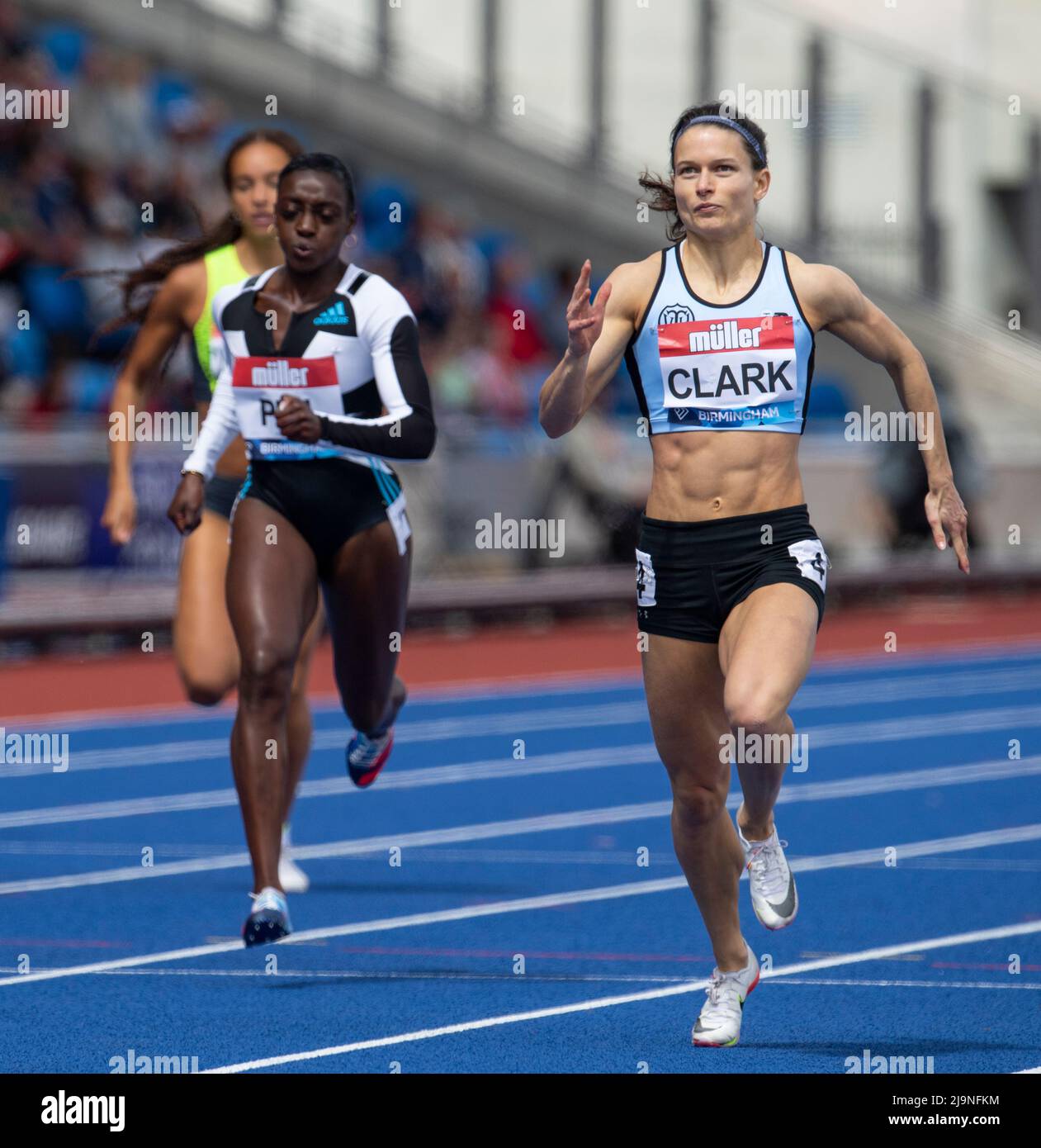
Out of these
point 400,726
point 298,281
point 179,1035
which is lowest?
point 179,1035

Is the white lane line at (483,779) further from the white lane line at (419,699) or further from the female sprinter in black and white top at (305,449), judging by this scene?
the female sprinter in black and white top at (305,449)

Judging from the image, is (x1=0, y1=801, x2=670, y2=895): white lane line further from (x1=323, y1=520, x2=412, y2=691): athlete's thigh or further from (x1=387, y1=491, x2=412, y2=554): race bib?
(x1=387, y1=491, x2=412, y2=554): race bib

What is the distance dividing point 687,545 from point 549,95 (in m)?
22.7

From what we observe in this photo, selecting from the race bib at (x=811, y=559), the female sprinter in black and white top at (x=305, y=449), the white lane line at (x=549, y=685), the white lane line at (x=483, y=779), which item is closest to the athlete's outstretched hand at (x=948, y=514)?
the race bib at (x=811, y=559)

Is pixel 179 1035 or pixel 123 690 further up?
pixel 123 690

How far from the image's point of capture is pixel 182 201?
21953 mm

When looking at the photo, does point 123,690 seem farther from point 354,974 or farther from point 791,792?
point 354,974

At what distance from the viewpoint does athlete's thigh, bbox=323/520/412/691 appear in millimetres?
8539

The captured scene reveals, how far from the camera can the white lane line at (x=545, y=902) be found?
320 inches

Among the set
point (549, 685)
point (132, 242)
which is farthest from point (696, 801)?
point (132, 242)

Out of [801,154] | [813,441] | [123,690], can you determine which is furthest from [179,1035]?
[801,154]

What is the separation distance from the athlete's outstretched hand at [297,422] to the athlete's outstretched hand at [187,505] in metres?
0.45

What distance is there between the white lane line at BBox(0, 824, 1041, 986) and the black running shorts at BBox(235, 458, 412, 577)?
4.36 ft

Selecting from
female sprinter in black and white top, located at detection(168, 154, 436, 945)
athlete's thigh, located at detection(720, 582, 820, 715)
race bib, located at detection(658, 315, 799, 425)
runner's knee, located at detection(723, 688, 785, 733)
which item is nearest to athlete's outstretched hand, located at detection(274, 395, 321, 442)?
female sprinter in black and white top, located at detection(168, 154, 436, 945)
